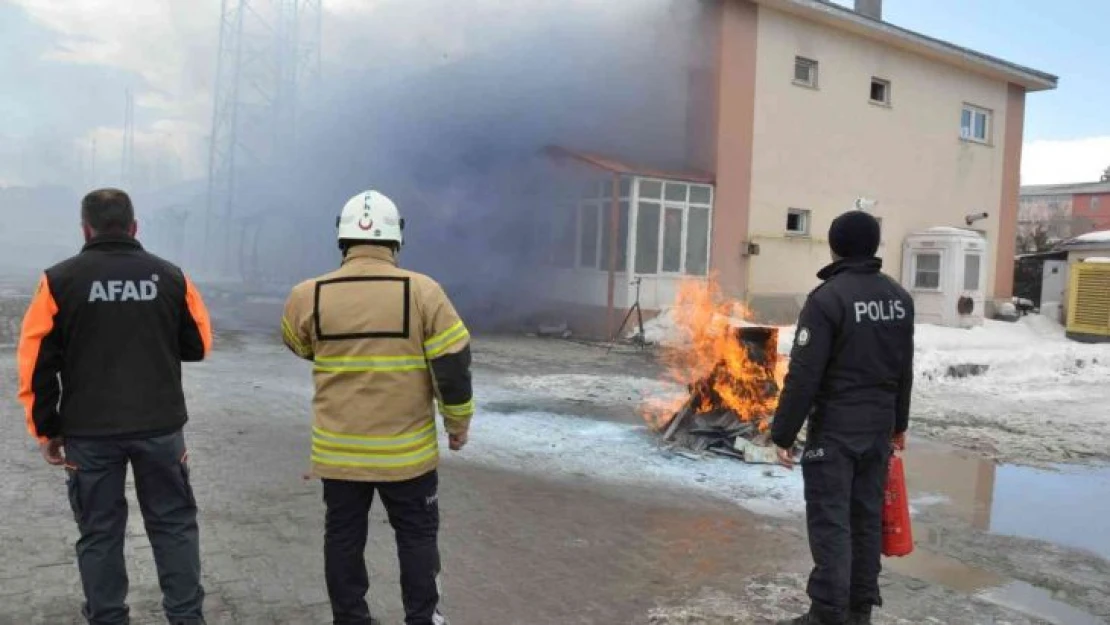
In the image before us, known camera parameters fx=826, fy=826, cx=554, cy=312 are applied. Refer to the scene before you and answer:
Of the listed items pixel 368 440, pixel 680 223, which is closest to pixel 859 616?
pixel 368 440

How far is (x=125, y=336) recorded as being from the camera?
337cm

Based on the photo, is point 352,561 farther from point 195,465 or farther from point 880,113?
point 880,113

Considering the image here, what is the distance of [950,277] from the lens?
65.7 feet

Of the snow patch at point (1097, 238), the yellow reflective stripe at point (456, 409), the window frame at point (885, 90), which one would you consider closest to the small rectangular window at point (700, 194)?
the window frame at point (885, 90)

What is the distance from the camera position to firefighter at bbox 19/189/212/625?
329cm

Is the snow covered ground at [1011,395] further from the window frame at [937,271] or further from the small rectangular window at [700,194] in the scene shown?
the small rectangular window at [700,194]

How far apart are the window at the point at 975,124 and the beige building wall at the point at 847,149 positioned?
207 mm

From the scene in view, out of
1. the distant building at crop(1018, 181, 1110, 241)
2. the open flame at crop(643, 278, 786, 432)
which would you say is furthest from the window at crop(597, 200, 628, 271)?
the distant building at crop(1018, 181, 1110, 241)

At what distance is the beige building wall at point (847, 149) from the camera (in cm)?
1875

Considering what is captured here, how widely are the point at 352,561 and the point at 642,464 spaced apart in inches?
156

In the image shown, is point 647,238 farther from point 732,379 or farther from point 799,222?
point 732,379

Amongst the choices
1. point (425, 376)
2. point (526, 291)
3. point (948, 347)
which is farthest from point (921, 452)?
point (526, 291)

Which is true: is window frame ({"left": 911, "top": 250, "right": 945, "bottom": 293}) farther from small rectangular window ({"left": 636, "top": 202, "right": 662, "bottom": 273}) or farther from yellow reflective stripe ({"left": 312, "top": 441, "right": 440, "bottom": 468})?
yellow reflective stripe ({"left": 312, "top": 441, "right": 440, "bottom": 468})

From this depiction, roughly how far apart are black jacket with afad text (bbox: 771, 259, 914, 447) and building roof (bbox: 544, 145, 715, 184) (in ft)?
42.9
